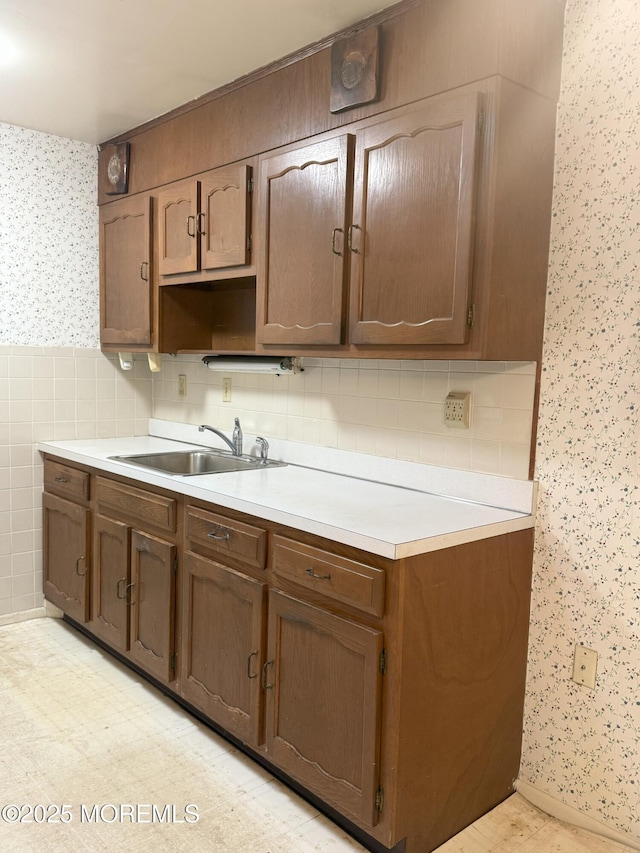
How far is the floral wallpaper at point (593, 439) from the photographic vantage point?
1780mm

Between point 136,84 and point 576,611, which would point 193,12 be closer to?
point 136,84

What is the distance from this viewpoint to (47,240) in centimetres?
325

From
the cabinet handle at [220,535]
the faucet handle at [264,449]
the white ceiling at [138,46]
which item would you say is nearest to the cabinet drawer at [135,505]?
the cabinet handle at [220,535]

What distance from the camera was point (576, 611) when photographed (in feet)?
6.29

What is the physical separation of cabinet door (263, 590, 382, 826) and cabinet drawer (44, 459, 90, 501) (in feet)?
4.41

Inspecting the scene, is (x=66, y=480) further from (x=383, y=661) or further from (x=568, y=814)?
(x=568, y=814)

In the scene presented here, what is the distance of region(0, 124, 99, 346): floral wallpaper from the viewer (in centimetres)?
313

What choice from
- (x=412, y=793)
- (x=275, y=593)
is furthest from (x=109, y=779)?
(x=412, y=793)

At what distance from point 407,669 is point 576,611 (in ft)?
1.93

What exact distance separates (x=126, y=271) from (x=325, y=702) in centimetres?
222

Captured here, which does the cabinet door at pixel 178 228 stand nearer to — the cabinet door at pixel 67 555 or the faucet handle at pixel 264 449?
the faucet handle at pixel 264 449

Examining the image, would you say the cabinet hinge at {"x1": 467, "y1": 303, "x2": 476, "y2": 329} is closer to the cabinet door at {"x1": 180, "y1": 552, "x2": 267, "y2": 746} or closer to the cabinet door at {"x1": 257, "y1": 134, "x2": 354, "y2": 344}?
the cabinet door at {"x1": 257, "y1": 134, "x2": 354, "y2": 344}

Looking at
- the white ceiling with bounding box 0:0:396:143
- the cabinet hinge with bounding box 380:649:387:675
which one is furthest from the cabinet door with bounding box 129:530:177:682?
the white ceiling with bounding box 0:0:396:143

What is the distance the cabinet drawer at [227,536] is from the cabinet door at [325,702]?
0.14 meters
